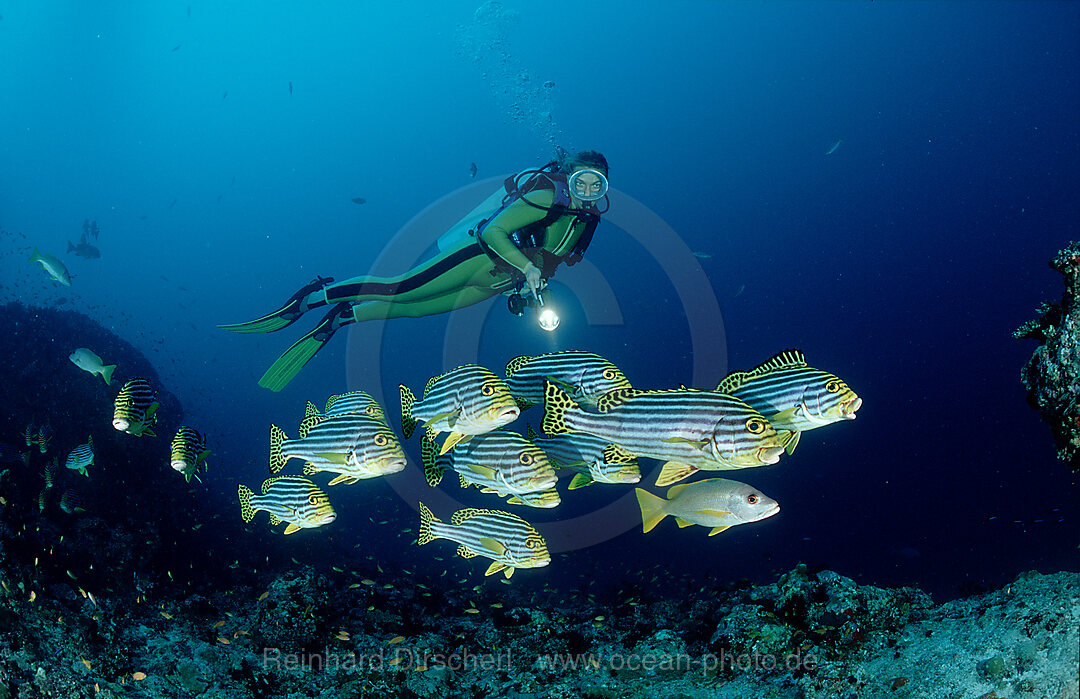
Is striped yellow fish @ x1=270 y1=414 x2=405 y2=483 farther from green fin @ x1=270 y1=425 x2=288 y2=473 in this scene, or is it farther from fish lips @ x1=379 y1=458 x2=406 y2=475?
green fin @ x1=270 y1=425 x2=288 y2=473

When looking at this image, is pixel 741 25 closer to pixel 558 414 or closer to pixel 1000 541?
pixel 1000 541

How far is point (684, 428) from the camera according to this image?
2688 mm

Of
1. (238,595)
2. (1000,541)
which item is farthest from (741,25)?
(238,595)

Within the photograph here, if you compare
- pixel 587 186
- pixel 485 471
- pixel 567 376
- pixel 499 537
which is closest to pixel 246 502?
pixel 499 537

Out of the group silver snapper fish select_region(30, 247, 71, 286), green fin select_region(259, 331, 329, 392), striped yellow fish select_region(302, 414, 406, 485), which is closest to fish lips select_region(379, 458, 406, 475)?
striped yellow fish select_region(302, 414, 406, 485)

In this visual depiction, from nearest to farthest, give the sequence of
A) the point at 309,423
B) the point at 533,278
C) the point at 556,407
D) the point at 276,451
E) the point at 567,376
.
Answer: the point at 556,407, the point at 567,376, the point at 309,423, the point at 276,451, the point at 533,278

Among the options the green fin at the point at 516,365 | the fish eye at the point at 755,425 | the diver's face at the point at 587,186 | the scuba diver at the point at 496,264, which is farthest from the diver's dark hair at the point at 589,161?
the fish eye at the point at 755,425

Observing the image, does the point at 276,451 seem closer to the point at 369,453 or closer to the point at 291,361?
the point at 369,453

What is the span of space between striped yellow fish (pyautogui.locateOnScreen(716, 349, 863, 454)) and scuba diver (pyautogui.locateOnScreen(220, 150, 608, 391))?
2918mm

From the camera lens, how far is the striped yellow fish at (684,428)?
259 centimetres

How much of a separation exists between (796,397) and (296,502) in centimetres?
426

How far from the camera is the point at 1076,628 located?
8.25ft

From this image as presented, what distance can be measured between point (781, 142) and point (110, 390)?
80.9 meters

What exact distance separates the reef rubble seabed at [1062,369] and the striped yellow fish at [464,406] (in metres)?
3.30
